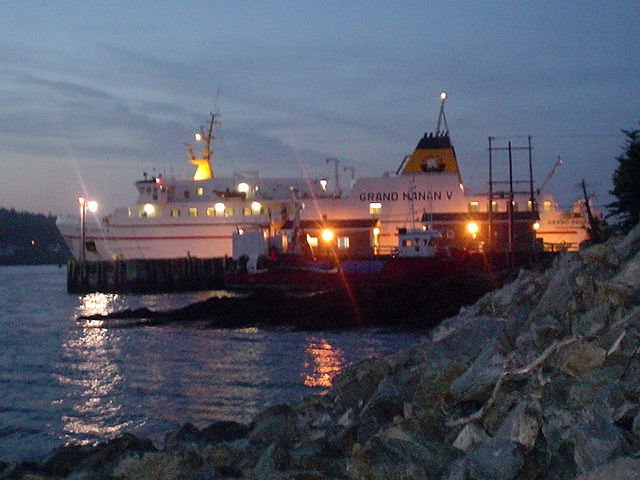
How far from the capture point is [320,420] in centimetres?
752

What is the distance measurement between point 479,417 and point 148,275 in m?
35.3

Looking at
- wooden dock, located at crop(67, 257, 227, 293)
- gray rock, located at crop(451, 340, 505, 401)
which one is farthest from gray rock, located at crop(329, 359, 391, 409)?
wooden dock, located at crop(67, 257, 227, 293)

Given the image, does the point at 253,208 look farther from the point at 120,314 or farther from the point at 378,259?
the point at 120,314

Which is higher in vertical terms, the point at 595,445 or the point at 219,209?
the point at 219,209

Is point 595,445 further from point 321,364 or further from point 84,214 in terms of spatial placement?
point 84,214

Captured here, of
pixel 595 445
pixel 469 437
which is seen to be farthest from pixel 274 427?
pixel 595 445

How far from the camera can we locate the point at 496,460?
15.2 feet

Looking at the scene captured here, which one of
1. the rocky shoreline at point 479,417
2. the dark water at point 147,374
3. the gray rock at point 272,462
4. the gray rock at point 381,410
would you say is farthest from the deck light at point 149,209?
the gray rock at point 272,462

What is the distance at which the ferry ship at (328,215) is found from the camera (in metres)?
39.0

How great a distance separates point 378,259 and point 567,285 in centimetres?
2644

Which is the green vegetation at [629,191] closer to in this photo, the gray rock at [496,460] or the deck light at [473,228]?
the gray rock at [496,460]

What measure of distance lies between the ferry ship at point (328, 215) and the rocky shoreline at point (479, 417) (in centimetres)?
2798

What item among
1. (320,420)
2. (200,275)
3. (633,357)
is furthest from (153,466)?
(200,275)

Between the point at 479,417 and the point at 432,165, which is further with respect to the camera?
the point at 432,165
